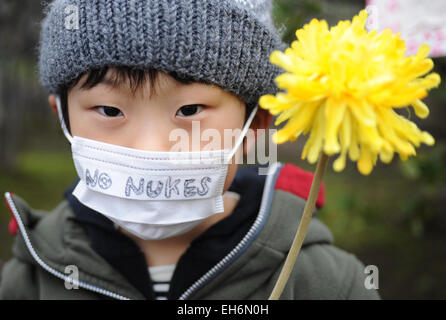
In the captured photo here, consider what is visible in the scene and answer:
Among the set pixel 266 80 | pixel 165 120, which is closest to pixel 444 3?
pixel 266 80

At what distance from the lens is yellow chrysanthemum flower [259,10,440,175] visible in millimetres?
550

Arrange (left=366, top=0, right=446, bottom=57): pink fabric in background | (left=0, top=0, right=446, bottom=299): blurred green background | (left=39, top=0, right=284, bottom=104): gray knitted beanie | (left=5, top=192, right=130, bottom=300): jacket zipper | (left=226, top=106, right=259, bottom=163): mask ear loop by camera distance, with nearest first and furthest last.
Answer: (left=39, top=0, right=284, bottom=104): gray knitted beanie < (left=226, top=106, right=259, bottom=163): mask ear loop < (left=5, top=192, right=130, bottom=300): jacket zipper < (left=366, top=0, right=446, bottom=57): pink fabric in background < (left=0, top=0, right=446, bottom=299): blurred green background

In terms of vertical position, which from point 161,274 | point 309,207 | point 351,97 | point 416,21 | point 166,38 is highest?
point 416,21

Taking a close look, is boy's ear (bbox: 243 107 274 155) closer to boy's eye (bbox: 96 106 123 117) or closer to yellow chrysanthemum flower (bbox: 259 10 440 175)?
boy's eye (bbox: 96 106 123 117)

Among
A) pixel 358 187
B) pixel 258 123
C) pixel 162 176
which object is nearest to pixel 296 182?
pixel 258 123

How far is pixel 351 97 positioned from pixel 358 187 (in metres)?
3.23

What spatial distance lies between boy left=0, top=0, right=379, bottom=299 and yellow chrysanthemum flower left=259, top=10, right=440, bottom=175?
0.34 m

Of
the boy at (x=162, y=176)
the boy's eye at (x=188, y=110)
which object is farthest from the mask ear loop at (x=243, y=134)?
the boy's eye at (x=188, y=110)

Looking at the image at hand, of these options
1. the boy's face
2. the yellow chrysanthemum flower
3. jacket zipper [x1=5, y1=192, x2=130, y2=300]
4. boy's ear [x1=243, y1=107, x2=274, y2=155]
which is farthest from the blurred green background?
the yellow chrysanthemum flower

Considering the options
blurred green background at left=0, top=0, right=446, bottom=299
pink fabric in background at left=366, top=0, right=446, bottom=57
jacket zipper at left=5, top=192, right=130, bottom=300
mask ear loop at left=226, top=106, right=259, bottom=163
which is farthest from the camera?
blurred green background at left=0, top=0, right=446, bottom=299

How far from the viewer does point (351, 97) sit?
1.84ft

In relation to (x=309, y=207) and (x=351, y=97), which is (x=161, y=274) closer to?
(x=309, y=207)

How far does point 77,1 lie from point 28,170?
4055 mm

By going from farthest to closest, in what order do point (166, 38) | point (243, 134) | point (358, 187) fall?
1. point (358, 187)
2. point (243, 134)
3. point (166, 38)
